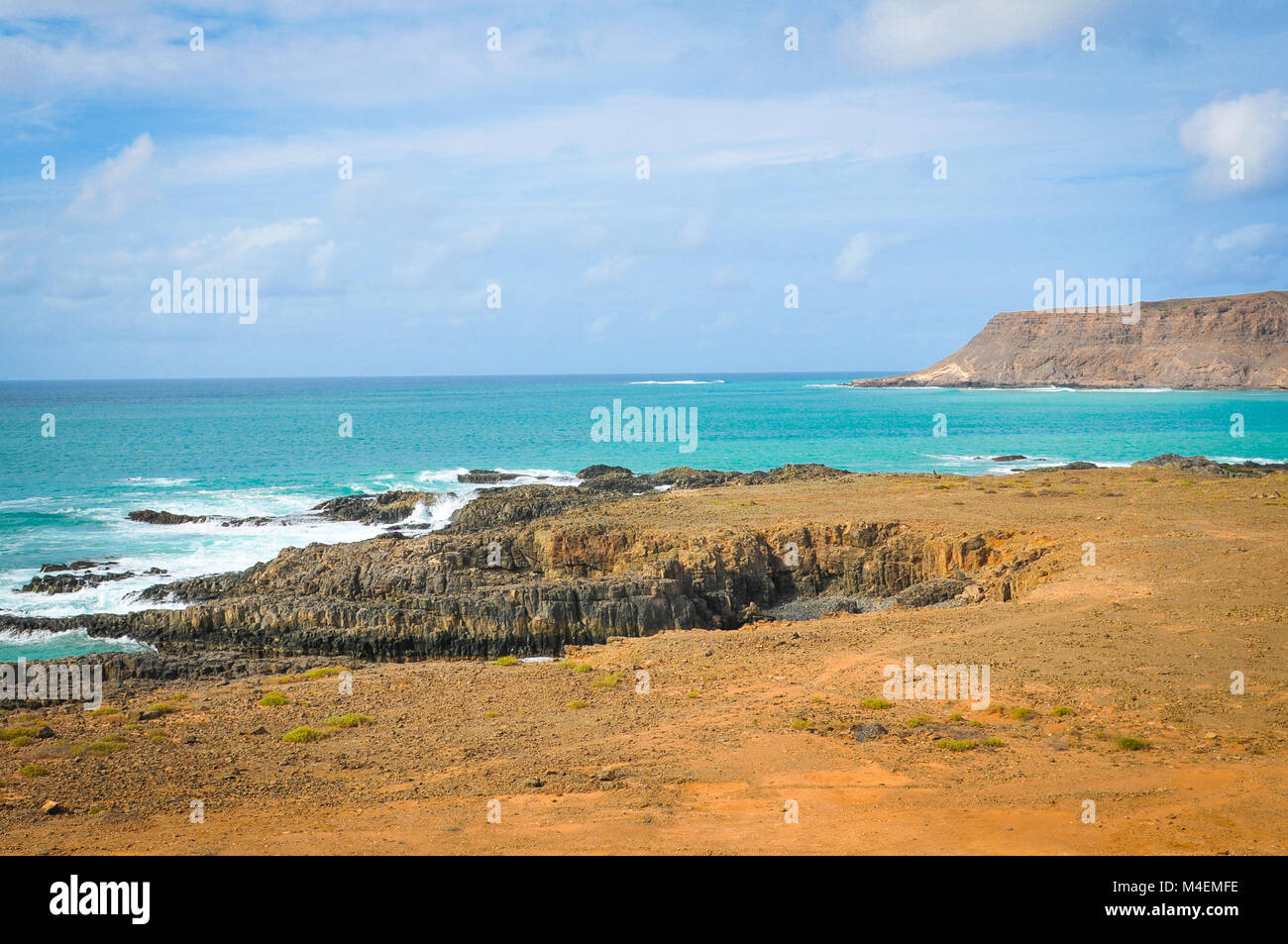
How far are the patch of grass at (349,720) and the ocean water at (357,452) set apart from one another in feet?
44.2

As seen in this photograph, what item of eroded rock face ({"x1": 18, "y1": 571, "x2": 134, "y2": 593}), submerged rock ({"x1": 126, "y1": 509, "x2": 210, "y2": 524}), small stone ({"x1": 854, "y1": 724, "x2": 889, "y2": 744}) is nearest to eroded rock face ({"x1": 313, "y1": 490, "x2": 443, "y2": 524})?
submerged rock ({"x1": 126, "y1": 509, "x2": 210, "y2": 524})

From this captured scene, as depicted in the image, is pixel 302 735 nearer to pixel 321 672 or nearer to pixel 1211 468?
pixel 321 672

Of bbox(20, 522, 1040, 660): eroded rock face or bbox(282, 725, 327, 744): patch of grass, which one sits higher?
bbox(20, 522, 1040, 660): eroded rock face

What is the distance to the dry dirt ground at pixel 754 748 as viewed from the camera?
13078 millimetres

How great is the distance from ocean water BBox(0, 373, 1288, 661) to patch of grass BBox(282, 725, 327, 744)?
45.3ft

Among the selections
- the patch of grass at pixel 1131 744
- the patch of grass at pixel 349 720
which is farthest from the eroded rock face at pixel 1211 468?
the patch of grass at pixel 349 720

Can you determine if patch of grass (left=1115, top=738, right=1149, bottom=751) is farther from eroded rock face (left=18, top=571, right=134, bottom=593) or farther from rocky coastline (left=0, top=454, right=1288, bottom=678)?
eroded rock face (left=18, top=571, right=134, bottom=593)

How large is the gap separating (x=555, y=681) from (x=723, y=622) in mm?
8914

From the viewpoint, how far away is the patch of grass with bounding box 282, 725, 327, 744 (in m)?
17.3

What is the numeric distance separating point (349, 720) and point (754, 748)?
8048 millimetres

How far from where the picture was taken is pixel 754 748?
1675 cm

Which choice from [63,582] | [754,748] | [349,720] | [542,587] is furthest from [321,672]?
[63,582]

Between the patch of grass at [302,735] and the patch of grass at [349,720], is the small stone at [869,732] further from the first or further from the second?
the patch of grass at [302,735]
